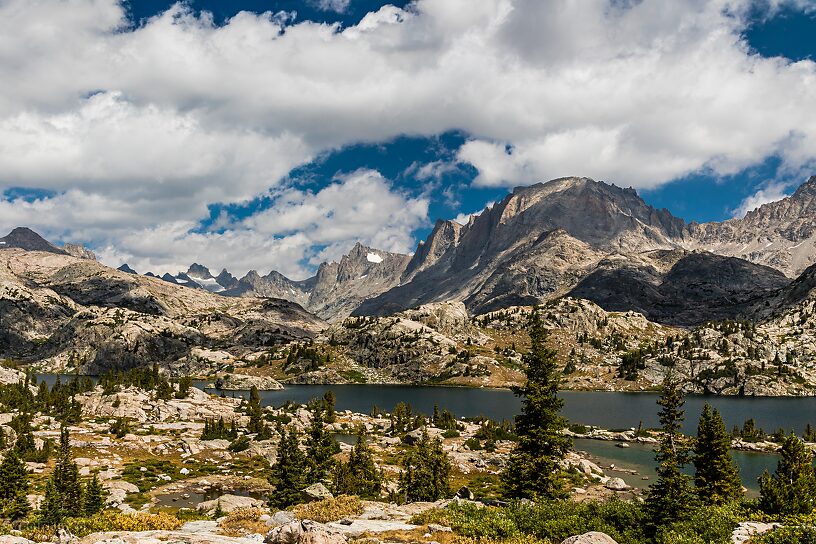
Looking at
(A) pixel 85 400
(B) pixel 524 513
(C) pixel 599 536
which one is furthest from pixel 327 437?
(A) pixel 85 400

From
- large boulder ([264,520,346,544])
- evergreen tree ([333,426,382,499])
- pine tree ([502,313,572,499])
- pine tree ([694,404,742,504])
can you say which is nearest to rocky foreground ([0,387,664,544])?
large boulder ([264,520,346,544])

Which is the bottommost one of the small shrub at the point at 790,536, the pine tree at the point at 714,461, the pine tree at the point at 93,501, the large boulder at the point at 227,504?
the large boulder at the point at 227,504

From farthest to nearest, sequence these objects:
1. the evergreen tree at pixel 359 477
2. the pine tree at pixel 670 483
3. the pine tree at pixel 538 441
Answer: the evergreen tree at pixel 359 477
the pine tree at pixel 538 441
the pine tree at pixel 670 483

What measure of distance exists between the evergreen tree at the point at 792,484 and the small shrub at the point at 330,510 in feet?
94.5

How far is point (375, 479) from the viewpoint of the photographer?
74125 millimetres

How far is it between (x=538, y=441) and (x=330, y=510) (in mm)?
23193

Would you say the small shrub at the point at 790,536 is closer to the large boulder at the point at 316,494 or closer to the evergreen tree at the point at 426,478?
the large boulder at the point at 316,494

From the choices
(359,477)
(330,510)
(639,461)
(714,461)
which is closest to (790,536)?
(330,510)

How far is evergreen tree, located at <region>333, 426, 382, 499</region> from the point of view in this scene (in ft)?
219

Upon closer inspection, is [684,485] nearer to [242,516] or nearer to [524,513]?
[524,513]

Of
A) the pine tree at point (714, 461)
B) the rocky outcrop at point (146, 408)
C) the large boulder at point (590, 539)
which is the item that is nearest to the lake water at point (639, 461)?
the pine tree at point (714, 461)

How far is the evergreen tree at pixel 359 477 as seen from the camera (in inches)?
2633

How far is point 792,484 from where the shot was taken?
52.8m

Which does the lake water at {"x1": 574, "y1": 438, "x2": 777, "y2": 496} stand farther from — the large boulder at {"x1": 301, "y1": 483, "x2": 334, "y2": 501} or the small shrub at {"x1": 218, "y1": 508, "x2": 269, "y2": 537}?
the small shrub at {"x1": 218, "y1": 508, "x2": 269, "y2": 537}
